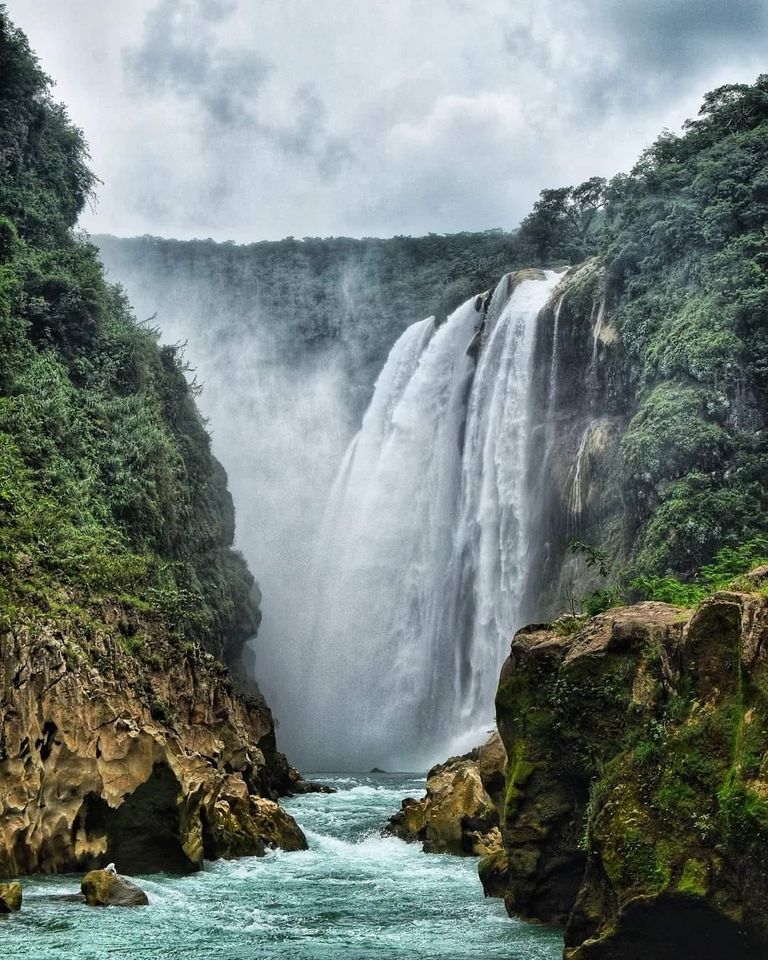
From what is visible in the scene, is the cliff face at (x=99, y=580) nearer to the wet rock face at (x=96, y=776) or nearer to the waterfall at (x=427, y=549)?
the wet rock face at (x=96, y=776)

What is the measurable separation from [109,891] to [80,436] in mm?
16170

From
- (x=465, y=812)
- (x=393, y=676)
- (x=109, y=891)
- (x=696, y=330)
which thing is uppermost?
(x=696, y=330)

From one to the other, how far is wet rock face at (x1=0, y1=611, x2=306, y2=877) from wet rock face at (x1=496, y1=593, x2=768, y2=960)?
208 inches

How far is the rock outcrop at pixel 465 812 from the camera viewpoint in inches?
593

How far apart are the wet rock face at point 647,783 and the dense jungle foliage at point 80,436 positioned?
7.91 meters

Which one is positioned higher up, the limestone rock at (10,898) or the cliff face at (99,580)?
the cliff face at (99,580)

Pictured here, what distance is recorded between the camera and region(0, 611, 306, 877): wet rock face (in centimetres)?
1257

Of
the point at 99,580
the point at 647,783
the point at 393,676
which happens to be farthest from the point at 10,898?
the point at 393,676

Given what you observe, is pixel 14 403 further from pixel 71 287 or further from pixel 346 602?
pixel 346 602

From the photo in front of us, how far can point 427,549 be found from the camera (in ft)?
129

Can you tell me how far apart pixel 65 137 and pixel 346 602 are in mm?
22024

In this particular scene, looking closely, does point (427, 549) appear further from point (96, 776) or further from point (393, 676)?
point (96, 776)

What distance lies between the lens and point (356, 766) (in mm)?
36000

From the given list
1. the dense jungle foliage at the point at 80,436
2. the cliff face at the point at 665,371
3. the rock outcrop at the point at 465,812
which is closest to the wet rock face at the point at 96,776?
the dense jungle foliage at the point at 80,436
